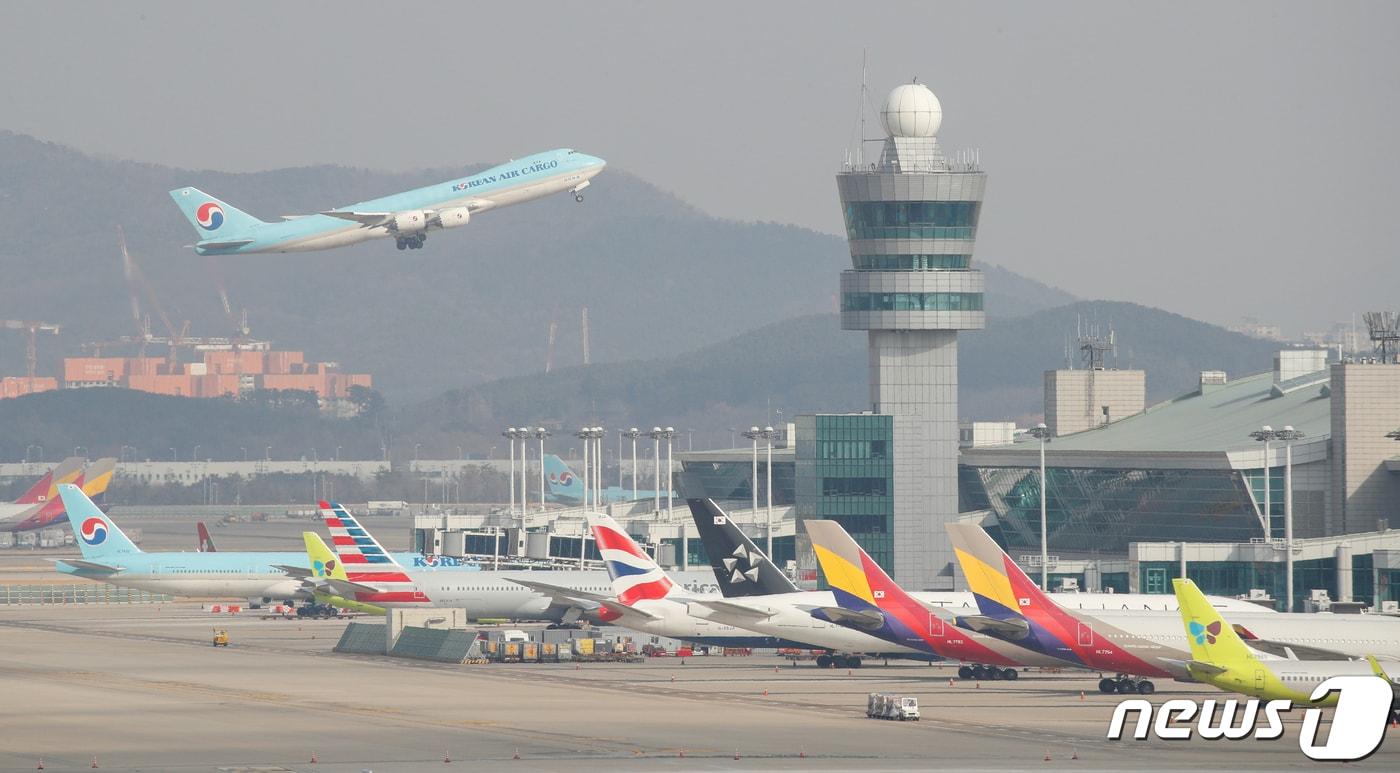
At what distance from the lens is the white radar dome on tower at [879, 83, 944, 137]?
138125mm

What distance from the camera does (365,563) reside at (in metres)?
108

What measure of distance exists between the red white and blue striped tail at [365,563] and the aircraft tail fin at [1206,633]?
174ft

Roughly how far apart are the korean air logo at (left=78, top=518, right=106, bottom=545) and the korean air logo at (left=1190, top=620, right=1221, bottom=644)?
3045 inches

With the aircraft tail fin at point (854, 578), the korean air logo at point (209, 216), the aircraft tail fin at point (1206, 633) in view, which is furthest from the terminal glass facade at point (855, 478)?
the aircraft tail fin at point (1206, 633)

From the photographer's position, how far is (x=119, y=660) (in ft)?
309

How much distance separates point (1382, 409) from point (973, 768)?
81.0 meters

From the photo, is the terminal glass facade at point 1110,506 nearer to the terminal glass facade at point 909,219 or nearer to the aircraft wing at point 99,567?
the terminal glass facade at point 909,219

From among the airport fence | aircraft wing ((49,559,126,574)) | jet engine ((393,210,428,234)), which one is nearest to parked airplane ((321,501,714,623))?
jet engine ((393,210,428,234))

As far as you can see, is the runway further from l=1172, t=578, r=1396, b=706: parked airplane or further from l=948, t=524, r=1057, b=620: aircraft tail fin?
l=948, t=524, r=1057, b=620: aircraft tail fin

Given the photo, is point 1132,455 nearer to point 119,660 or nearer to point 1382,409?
point 1382,409

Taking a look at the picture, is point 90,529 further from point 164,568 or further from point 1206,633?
point 1206,633

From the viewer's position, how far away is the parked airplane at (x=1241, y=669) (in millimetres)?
62562

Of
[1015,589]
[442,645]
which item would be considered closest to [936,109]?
[442,645]

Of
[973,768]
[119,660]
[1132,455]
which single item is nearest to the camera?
[973,768]
